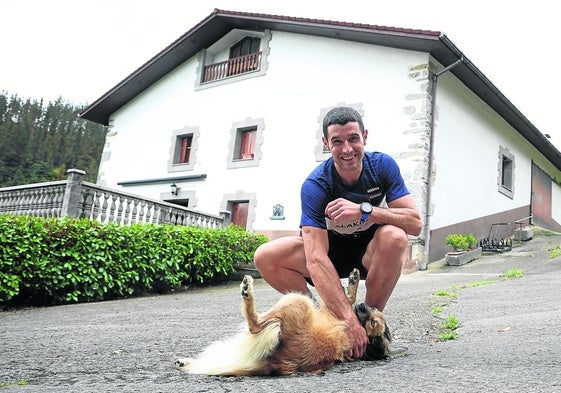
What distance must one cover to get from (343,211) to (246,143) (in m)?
12.3

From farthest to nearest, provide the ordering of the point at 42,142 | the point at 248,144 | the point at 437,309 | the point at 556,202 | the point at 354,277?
→ the point at 42,142, the point at 556,202, the point at 248,144, the point at 437,309, the point at 354,277

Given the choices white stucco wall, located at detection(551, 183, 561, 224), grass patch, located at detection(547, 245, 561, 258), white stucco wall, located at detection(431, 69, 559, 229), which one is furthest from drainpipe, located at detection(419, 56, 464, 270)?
white stucco wall, located at detection(551, 183, 561, 224)

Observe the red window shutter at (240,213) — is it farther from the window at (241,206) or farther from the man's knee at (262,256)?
the man's knee at (262,256)

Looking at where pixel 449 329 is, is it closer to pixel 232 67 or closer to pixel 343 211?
pixel 343 211

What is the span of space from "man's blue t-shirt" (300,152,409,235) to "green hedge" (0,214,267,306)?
495 centimetres

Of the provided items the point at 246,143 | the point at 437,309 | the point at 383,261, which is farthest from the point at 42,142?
the point at 383,261

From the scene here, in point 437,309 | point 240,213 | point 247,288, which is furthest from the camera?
point 240,213

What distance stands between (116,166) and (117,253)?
36.6ft

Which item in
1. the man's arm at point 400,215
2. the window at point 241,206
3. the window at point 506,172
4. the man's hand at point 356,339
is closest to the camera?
the man's hand at point 356,339

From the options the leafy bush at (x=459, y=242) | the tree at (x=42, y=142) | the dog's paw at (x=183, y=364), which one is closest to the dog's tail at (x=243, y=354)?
the dog's paw at (x=183, y=364)

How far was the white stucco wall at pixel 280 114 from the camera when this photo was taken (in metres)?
11.9

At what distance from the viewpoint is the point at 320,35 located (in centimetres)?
1338

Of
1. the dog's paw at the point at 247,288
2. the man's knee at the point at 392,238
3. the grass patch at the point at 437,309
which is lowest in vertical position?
the grass patch at the point at 437,309

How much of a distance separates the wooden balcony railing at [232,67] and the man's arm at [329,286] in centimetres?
1267
